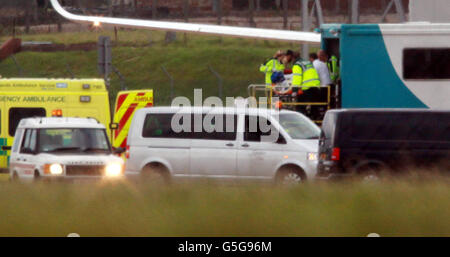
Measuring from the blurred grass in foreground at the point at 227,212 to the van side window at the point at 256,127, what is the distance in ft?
27.9

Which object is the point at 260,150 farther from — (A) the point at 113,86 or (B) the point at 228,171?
(A) the point at 113,86

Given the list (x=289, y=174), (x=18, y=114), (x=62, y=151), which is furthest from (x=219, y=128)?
(x=18, y=114)

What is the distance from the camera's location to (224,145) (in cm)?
1873

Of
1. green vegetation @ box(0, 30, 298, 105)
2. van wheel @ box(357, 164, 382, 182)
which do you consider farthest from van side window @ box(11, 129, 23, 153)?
green vegetation @ box(0, 30, 298, 105)

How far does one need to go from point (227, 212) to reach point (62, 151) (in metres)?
8.64

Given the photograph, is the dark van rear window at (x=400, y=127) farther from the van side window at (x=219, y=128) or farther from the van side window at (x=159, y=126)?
the van side window at (x=159, y=126)

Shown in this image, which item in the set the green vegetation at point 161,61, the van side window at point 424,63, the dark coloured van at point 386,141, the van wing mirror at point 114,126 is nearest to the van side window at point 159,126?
the van wing mirror at point 114,126

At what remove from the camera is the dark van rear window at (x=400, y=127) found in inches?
631

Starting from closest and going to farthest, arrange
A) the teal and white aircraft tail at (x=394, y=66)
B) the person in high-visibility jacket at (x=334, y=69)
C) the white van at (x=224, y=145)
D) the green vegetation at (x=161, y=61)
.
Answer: the white van at (x=224, y=145) → the teal and white aircraft tail at (x=394, y=66) → the person in high-visibility jacket at (x=334, y=69) → the green vegetation at (x=161, y=61)

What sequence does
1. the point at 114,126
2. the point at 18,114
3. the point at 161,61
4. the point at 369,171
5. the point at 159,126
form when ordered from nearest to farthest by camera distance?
1. the point at 369,171
2. the point at 159,126
3. the point at 114,126
4. the point at 18,114
5. the point at 161,61

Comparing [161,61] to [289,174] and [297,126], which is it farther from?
[289,174]

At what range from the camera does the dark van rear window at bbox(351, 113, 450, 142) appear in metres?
16.0

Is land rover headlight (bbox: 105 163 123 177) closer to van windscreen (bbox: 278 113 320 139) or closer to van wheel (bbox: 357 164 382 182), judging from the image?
van windscreen (bbox: 278 113 320 139)
